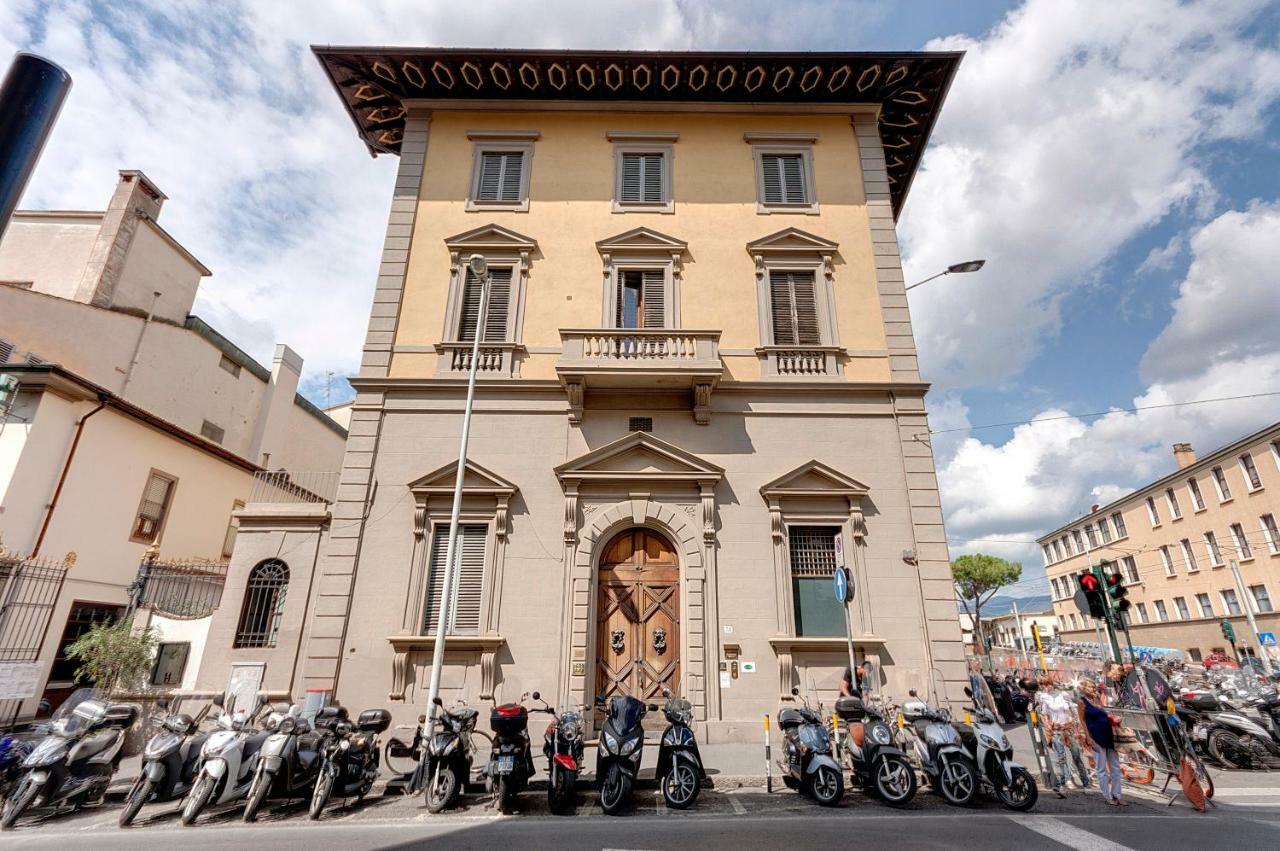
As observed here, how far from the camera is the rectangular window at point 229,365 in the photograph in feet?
72.3

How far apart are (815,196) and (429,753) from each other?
1500 cm

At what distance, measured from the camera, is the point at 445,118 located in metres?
16.4

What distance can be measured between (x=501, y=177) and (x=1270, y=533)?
133 feet

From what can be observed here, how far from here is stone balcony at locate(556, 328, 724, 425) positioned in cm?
1268

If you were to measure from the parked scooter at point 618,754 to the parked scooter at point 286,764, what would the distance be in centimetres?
373

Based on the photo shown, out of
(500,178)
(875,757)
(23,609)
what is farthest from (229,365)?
(875,757)

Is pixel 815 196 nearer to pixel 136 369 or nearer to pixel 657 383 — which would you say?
pixel 657 383

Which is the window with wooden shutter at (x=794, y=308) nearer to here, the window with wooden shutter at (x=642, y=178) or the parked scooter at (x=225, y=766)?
the window with wooden shutter at (x=642, y=178)

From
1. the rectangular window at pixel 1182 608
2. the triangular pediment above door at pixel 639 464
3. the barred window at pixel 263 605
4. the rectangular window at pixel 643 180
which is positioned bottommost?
the barred window at pixel 263 605

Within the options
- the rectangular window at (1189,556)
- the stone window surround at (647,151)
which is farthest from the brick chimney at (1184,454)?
the stone window surround at (647,151)

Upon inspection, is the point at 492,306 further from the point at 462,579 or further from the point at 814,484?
the point at 814,484

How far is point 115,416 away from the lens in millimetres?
14484

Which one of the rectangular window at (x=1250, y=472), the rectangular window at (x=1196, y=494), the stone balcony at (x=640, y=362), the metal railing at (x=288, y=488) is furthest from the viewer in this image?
the rectangular window at (x=1196, y=494)

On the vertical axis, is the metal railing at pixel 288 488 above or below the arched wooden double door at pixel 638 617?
above
